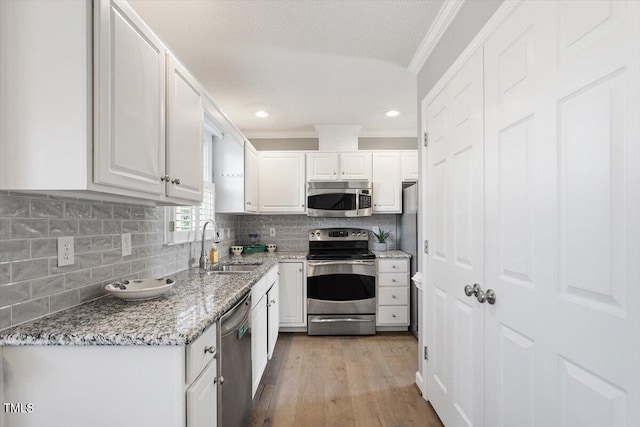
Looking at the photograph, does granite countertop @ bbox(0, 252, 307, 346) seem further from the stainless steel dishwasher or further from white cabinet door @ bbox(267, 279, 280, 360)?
white cabinet door @ bbox(267, 279, 280, 360)

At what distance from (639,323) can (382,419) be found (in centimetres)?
165

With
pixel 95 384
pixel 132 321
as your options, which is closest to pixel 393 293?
pixel 132 321

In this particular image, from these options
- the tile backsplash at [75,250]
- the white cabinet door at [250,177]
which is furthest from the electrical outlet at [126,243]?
the white cabinet door at [250,177]

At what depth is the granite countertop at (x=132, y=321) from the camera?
947mm

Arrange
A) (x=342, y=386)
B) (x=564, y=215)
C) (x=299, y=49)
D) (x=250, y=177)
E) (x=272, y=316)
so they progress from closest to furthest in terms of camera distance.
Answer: (x=564, y=215), (x=299, y=49), (x=342, y=386), (x=272, y=316), (x=250, y=177)

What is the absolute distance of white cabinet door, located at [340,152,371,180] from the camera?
3.71 metres

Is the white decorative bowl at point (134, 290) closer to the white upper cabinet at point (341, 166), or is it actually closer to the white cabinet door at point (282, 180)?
the white cabinet door at point (282, 180)

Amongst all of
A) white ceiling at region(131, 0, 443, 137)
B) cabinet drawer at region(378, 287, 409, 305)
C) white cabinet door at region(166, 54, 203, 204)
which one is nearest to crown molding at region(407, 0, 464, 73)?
white ceiling at region(131, 0, 443, 137)

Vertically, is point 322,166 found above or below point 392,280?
above

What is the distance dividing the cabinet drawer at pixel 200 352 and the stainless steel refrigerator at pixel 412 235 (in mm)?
2513

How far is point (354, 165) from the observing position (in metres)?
3.72

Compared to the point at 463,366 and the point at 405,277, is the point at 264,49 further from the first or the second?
the point at 405,277

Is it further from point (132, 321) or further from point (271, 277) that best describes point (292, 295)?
point (132, 321)

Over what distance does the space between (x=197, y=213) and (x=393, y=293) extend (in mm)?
2205
